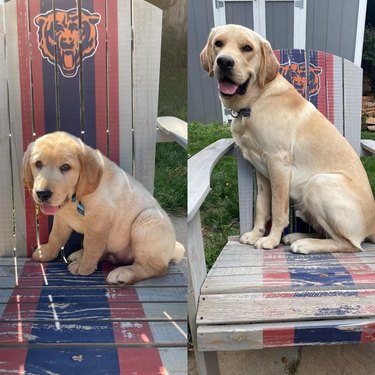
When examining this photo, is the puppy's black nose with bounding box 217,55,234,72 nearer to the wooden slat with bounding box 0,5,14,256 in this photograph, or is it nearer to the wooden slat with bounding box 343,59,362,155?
the wooden slat with bounding box 343,59,362,155

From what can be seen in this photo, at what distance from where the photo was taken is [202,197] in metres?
0.96

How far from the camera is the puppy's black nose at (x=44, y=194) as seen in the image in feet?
2.58

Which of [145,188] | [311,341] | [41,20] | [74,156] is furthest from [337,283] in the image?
[41,20]

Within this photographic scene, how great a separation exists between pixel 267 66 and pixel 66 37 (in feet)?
2.84

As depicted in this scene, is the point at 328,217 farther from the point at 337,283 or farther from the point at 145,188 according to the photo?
the point at 145,188

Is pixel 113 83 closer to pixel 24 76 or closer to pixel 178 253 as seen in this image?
pixel 24 76

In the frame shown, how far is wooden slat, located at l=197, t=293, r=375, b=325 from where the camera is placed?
1029mm

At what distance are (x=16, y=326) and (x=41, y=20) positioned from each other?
0.46 metres

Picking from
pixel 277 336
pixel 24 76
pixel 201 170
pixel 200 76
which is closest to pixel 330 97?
pixel 200 76

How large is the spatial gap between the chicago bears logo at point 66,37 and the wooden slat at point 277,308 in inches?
21.4

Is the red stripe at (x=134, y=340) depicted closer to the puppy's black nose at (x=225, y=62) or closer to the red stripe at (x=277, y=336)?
the red stripe at (x=277, y=336)

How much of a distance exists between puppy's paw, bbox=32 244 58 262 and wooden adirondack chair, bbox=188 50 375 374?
0.24m

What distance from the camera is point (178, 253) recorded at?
0.84 metres

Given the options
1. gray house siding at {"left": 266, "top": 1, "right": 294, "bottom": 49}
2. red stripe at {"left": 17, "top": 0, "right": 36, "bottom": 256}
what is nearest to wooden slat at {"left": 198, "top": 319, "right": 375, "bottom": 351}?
red stripe at {"left": 17, "top": 0, "right": 36, "bottom": 256}
